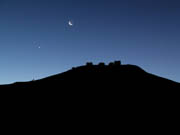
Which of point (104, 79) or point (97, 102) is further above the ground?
point (104, 79)

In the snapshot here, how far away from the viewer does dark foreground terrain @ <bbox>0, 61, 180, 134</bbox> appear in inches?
1062

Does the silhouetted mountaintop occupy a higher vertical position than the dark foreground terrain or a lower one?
higher

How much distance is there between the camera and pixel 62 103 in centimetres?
3189

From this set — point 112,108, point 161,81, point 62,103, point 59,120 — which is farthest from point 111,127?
point 161,81

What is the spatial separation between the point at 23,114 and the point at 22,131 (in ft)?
14.4

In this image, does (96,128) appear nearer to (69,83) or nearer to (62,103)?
(62,103)

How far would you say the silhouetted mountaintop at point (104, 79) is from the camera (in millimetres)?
34875

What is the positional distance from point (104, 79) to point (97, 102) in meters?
6.01

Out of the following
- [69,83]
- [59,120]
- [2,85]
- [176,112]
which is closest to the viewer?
[59,120]

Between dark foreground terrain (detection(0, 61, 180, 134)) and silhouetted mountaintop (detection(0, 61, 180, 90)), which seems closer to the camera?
dark foreground terrain (detection(0, 61, 180, 134))

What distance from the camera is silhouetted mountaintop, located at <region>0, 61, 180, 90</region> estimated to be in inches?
1373

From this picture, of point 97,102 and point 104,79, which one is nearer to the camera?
point 97,102

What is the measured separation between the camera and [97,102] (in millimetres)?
31078

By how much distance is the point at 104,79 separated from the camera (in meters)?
35.8
